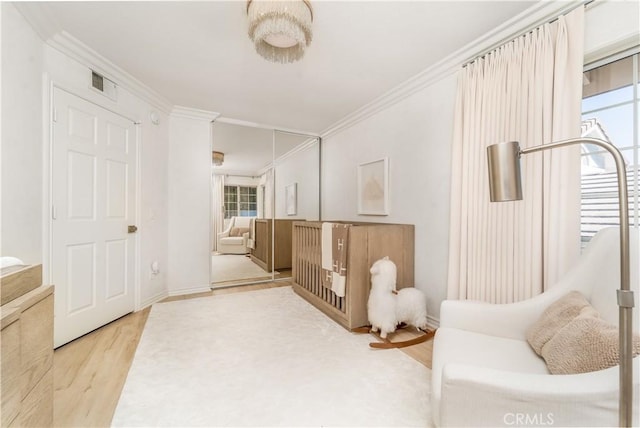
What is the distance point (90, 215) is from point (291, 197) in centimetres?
258

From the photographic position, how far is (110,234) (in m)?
2.62

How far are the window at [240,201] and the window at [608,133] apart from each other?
12.5 ft

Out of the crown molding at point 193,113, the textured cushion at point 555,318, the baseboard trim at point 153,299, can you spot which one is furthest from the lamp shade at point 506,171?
the crown molding at point 193,113

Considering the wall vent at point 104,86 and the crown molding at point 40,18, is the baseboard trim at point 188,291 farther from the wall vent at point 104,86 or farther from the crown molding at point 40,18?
the crown molding at point 40,18

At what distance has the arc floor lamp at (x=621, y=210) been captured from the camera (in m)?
0.73

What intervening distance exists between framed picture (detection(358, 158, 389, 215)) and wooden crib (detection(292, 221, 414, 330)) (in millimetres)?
534

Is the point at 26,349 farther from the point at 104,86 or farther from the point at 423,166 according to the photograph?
the point at 423,166

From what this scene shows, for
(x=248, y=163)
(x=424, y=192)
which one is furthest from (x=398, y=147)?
(x=248, y=163)

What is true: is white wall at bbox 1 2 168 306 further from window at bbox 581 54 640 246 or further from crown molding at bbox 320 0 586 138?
window at bbox 581 54 640 246

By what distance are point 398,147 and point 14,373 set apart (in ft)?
10.0

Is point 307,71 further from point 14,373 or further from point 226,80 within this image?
point 14,373

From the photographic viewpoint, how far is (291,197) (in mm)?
4434

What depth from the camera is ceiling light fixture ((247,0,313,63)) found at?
1494mm

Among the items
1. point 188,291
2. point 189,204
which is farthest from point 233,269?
point 189,204
